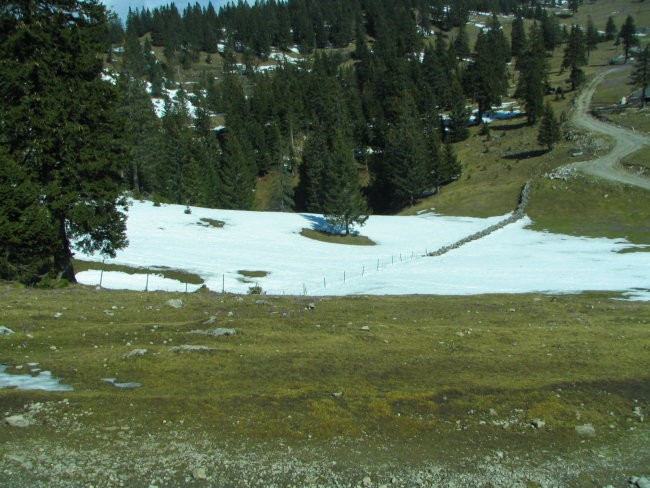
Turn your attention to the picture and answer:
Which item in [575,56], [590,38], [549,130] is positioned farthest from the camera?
[590,38]

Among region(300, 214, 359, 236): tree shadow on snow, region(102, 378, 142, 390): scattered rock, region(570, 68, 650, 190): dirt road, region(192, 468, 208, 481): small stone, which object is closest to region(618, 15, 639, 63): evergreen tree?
region(570, 68, 650, 190): dirt road

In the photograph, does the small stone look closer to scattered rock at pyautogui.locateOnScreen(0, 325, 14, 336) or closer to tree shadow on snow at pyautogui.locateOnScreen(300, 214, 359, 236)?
scattered rock at pyautogui.locateOnScreen(0, 325, 14, 336)

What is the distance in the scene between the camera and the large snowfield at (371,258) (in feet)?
121

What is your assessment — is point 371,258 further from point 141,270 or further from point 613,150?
point 613,150

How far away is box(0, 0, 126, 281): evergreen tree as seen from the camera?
24.2 metres

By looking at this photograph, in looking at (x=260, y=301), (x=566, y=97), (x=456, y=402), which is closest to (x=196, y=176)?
(x=260, y=301)

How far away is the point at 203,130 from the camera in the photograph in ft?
408

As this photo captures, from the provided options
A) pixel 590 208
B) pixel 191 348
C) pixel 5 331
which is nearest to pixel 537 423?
pixel 191 348

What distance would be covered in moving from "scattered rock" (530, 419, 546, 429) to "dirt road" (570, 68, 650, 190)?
74695mm

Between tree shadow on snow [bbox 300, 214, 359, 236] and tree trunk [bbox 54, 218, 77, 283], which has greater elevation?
tree trunk [bbox 54, 218, 77, 283]

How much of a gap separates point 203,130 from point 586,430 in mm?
123159

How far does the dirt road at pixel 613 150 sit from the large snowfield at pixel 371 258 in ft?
65.4

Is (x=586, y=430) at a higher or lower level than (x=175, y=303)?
higher

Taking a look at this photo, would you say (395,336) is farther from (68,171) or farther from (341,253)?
(341,253)
